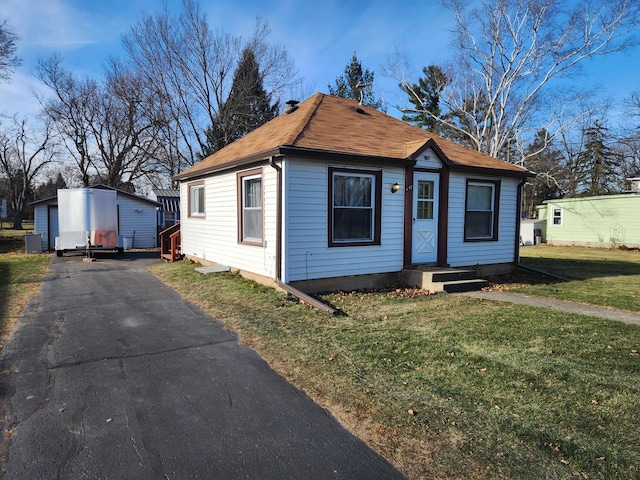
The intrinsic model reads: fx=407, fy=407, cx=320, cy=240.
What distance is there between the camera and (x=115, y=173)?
31531 mm

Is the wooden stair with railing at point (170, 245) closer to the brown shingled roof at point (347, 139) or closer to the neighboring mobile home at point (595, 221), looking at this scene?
the brown shingled roof at point (347, 139)

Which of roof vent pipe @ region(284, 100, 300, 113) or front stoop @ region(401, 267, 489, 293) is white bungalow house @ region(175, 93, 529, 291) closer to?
front stoop @ region(401, 267, 489, 293)

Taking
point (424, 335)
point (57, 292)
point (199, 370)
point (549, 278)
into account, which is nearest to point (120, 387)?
point (199, 370)

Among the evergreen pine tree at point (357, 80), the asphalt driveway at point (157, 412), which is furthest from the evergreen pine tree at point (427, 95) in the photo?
the asphalt driveway at point (157, 412)

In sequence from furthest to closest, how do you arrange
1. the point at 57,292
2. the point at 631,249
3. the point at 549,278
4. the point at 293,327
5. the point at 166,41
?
the point at 166,41 → the point at 631,249 → the point at 549,278 → the point at 57,292 → the point at 293,327

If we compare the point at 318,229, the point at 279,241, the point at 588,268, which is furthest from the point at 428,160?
the point at 588,268

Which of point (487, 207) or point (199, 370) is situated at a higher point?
point (487, 207)

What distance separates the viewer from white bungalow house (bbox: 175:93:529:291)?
8141 mm

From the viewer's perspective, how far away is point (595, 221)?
22766 millimetres

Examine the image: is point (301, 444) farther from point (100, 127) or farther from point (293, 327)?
point (100, 127)

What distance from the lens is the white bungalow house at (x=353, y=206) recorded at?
26.7 ft

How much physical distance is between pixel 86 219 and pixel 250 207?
9053mm

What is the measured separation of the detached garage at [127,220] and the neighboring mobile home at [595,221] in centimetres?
2340

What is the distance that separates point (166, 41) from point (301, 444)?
27257 mm
